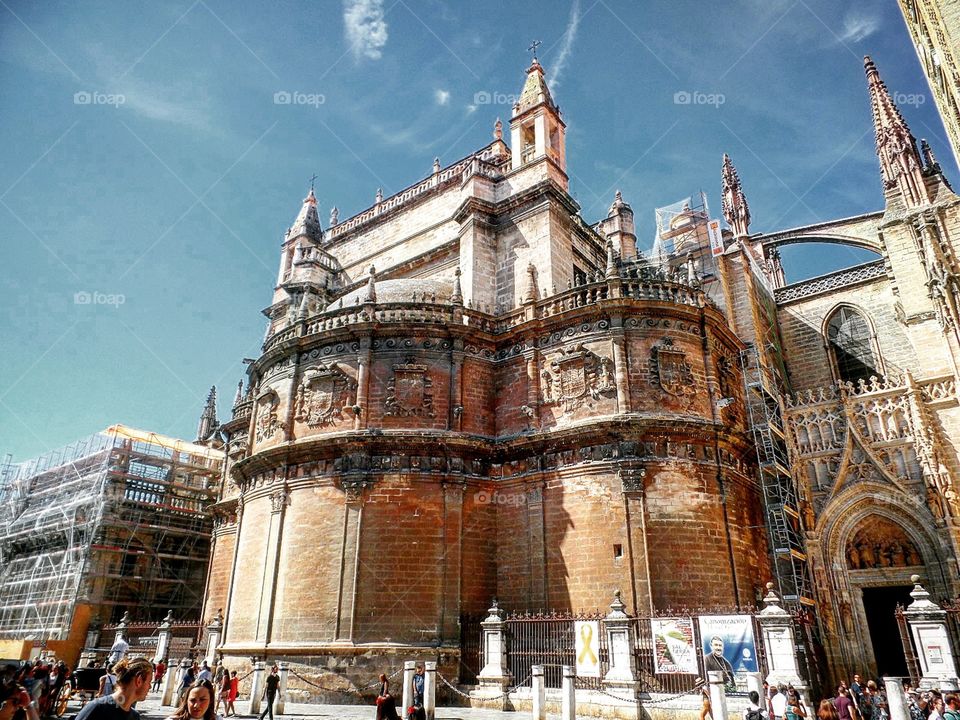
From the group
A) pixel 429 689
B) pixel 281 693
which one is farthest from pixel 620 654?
pixel 281 693

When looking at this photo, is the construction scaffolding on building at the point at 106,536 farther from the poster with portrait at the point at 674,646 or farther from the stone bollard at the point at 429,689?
the poster with portrait at the point at 674,646

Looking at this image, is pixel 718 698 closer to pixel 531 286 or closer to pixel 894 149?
pixel 531 286

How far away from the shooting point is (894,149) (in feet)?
71.9

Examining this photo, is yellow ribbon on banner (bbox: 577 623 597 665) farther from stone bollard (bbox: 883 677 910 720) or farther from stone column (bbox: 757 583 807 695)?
stone bollard (bbox: 883 677 910 720)

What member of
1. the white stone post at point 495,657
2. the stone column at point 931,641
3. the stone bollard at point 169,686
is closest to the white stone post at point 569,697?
the white stone post at point 495,657

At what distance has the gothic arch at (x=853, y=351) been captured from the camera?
73.3 ft

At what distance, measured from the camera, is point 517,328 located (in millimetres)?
19797

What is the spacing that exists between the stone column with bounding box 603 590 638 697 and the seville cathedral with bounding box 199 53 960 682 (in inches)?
82.2

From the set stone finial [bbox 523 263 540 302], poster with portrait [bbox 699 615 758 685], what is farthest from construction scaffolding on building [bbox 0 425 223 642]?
poster with portrait [bbox 699 615 758 685]

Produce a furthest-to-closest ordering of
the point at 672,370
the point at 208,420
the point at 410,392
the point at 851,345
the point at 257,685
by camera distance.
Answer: the point at 208,420 → the point at 851,345 → the point at 410,392 → the point at 672,370 → the point at 257,685

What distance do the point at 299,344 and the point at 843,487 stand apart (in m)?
16.3

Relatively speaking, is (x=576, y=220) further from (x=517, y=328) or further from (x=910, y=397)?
(x=910, y=397)

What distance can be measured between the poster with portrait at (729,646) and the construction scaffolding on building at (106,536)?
83.6ft

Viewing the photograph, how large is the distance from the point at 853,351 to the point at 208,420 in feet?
131
